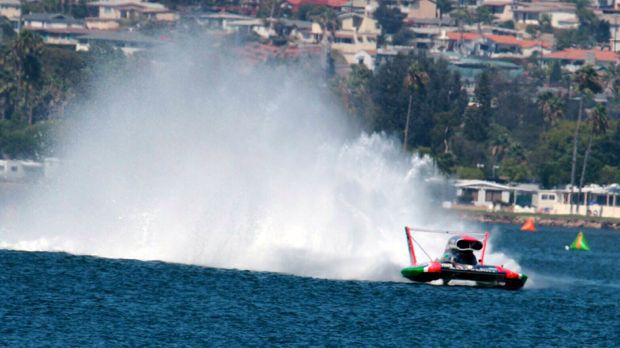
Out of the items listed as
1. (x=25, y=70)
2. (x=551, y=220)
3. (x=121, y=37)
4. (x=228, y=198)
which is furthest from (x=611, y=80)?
(x=228, y=198)

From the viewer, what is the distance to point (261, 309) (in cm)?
4416

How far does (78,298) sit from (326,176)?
41.4 feet

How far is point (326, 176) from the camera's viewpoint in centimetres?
5453

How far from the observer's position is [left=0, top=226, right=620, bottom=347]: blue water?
39.2m

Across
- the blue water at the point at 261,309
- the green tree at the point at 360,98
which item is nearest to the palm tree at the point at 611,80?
the green tree at the point at 360,98

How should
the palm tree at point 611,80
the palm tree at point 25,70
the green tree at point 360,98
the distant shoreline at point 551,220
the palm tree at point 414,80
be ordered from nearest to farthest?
the distant shoreline at point 551,220
the palm tree at point 25,70
the palm tree at point 414,80
the green tree at point 360,98
the palm tree at point 611,80

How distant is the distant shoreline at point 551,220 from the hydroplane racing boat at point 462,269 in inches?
3167

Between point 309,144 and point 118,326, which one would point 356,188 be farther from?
point 118,326

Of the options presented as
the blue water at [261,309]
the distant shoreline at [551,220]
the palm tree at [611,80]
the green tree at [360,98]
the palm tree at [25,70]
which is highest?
the blue water at [261,309]

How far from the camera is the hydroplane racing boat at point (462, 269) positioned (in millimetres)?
47750

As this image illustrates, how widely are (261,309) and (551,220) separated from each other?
89555mm

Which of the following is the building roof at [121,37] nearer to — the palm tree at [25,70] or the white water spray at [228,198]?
the palm tree at [25,70]

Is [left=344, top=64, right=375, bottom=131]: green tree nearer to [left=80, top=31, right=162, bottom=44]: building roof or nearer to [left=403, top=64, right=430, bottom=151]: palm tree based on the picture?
[left=403, top=64, right=430, bottom=151]: palm tree

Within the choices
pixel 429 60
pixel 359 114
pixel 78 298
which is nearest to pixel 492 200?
pixel 359 114
